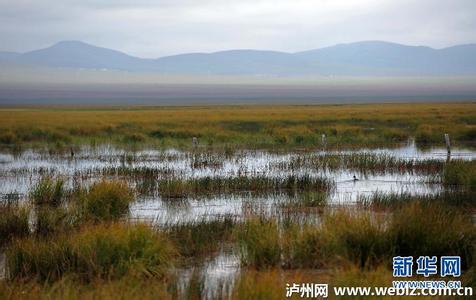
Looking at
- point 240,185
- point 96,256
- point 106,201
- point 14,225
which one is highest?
point 96,256

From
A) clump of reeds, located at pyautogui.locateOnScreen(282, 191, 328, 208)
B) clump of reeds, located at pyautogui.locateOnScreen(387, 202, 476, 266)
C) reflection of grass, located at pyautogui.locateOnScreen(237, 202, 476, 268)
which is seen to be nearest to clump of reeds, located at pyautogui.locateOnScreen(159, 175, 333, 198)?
clump of reeds, located at pyautogui.locateOnScreen(282, 191, 328, 208)

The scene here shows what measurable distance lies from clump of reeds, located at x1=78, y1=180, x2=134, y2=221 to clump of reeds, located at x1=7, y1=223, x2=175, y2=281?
3702mm

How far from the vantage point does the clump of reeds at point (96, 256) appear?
979 cm

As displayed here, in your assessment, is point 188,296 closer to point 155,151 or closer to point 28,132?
point 155,151

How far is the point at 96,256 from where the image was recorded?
9.98 metres

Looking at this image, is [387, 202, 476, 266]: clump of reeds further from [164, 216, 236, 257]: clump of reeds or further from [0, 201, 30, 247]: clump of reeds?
[0, 201, 30, 247]: clump of reeds

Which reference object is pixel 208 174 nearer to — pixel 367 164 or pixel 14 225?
pixel 367 164

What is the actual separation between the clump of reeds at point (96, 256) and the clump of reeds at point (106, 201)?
3702 millimetres

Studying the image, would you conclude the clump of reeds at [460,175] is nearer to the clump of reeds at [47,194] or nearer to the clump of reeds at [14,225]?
the clump of reeds at [47,194]

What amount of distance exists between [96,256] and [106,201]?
17.3 feet

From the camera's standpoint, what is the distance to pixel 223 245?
40.1ft

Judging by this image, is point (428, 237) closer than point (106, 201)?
Yes

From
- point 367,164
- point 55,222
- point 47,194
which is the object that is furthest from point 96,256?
point 367,164

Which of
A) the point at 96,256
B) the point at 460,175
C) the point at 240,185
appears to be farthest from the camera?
the point at 240,185
